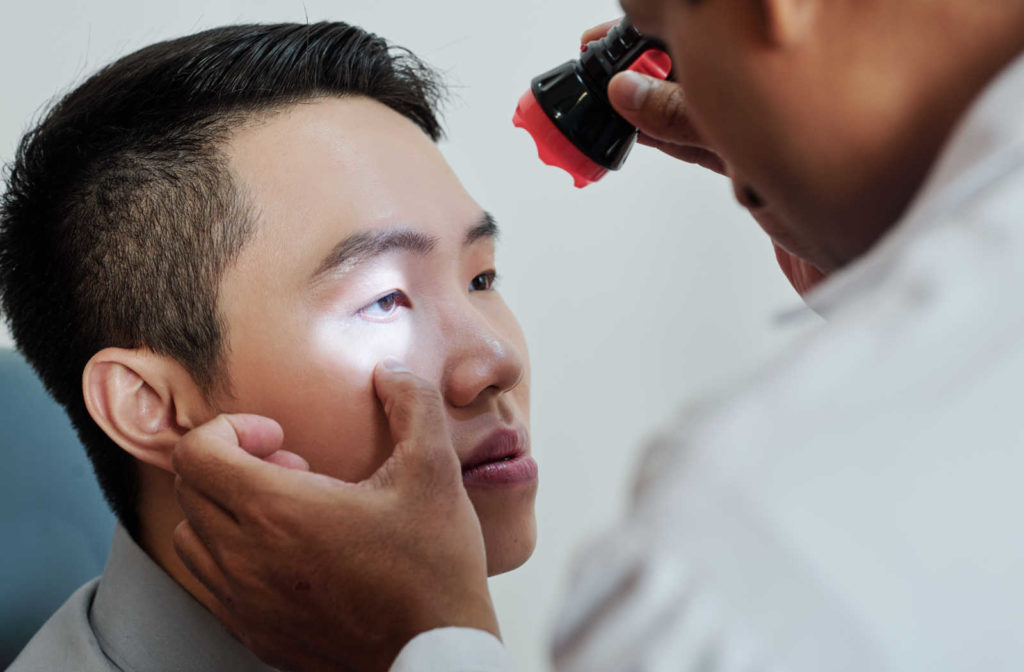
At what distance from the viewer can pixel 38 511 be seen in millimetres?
1169

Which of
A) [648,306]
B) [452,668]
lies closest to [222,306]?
[452,668]

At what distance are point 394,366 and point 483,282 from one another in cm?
19

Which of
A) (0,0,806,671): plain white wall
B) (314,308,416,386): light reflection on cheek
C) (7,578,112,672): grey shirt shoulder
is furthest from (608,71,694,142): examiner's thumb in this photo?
(0,0,806,671): plain white wall

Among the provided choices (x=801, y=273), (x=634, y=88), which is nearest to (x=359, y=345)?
(x=634, y=88)

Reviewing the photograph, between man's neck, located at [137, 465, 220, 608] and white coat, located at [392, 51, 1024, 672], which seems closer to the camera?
white coat, located at [392, 51, 1024, 672]

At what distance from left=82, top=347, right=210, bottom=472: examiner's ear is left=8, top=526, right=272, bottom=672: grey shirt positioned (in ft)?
0.42

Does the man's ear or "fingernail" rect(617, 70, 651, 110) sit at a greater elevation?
the man's ear

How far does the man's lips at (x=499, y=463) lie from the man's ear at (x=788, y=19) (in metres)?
0.54

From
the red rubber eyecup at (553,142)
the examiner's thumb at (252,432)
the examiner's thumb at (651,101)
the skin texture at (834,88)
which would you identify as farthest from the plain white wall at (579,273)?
the skin texture at (834,88)

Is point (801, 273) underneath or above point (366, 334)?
underneath

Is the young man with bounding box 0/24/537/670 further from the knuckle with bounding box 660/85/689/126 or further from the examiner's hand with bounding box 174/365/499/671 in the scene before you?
the knuckle with bounding box 660/85/689/126

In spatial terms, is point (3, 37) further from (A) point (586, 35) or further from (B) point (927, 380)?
(B) point (927, 380)

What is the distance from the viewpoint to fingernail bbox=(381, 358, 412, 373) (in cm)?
86

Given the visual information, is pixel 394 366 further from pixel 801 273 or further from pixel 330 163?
pixel 801 273
